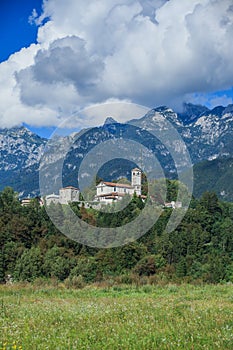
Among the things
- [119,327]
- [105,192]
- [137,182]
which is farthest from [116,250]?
[119,327]

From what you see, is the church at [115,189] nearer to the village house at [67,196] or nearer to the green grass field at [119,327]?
the village house at [67,196]

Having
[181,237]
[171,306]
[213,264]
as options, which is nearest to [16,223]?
[181,237]

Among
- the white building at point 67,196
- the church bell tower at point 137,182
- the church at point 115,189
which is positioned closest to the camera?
the white building at point 67,196

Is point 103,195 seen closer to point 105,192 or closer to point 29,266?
point 105,192

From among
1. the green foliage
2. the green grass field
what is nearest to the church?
the green foliage

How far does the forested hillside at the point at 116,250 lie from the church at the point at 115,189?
7182mm

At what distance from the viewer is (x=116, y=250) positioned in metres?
43.5

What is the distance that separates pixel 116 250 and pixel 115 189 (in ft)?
79.7

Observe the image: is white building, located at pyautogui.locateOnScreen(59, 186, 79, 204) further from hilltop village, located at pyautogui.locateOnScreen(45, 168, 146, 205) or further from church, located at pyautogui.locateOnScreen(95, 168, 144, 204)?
church, located at pyautogui.locateOnScreen(95, 168, 144, 204)

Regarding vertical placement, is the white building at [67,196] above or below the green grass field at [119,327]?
above

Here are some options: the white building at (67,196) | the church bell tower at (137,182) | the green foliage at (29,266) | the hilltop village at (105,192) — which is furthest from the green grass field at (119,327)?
the church bell tower at (137,182)

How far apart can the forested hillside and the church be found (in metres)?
7.18

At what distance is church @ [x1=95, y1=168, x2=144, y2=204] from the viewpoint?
6347cm

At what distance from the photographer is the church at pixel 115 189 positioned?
6347 centimetres
